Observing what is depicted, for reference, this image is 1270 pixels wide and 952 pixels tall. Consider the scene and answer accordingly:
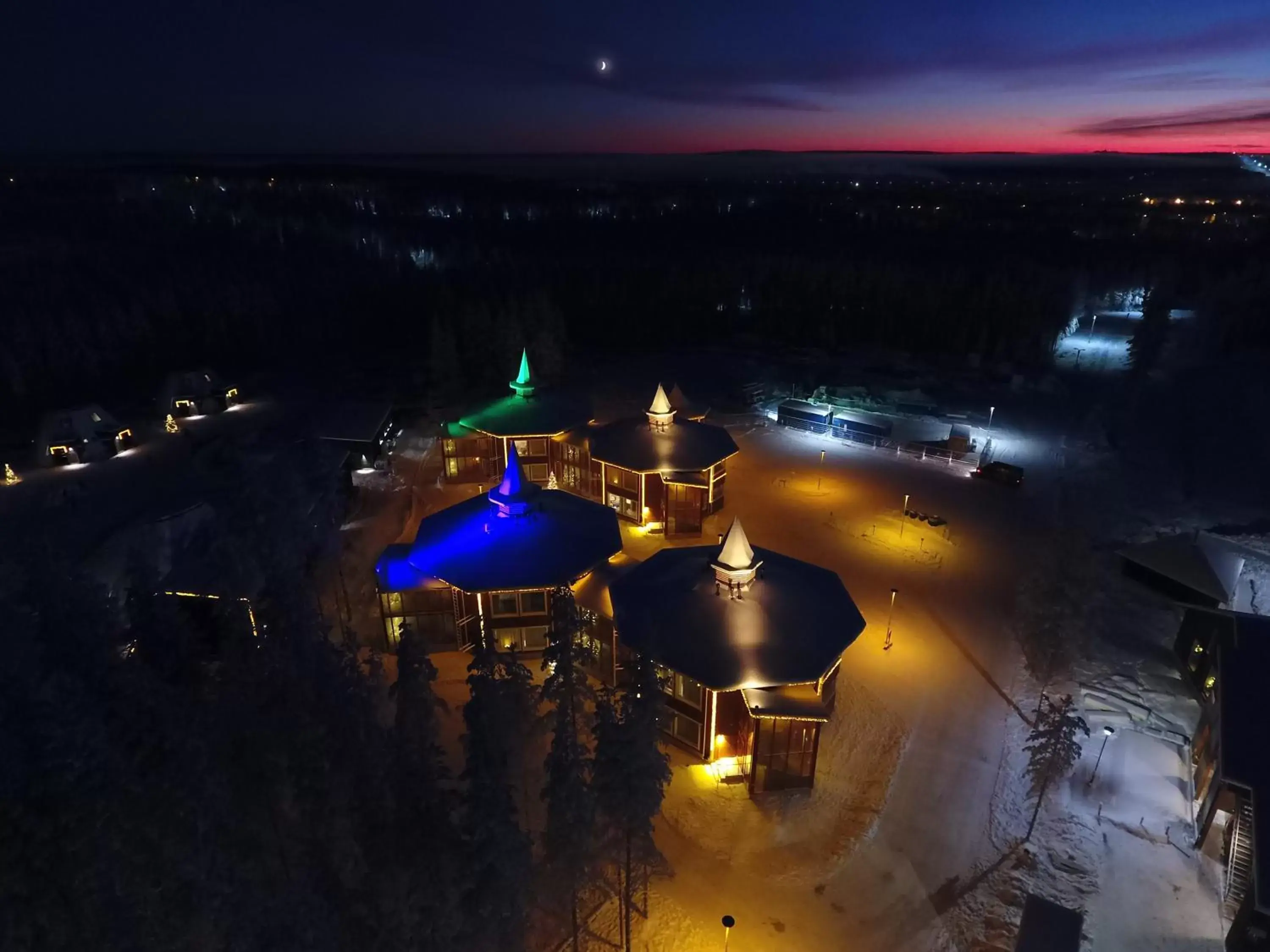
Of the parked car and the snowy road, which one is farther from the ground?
the parked car

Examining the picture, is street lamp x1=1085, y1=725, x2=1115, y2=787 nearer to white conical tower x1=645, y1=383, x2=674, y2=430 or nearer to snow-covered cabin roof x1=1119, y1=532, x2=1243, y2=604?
snow-covered cabin roof x1=1119, y1=532, x2=1243, y2=604

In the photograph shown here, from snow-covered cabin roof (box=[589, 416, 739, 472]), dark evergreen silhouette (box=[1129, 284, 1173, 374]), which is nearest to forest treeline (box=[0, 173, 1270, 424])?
dark evergreen silhouette (box=[1129, 284, 1173, 374])

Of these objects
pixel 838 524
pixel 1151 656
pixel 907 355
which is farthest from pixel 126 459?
pixel 907 355

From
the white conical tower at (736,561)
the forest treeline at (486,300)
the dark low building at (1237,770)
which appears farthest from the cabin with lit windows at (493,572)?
the forest treeline at (486,300)

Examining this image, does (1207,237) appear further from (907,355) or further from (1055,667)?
(1055,667)

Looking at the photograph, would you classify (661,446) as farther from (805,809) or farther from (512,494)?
(805,809)

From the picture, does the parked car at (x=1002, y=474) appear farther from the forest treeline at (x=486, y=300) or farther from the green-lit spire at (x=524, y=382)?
the forest treeline at (x=486, y=300)

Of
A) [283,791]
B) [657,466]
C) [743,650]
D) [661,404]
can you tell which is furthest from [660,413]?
[283,791]
